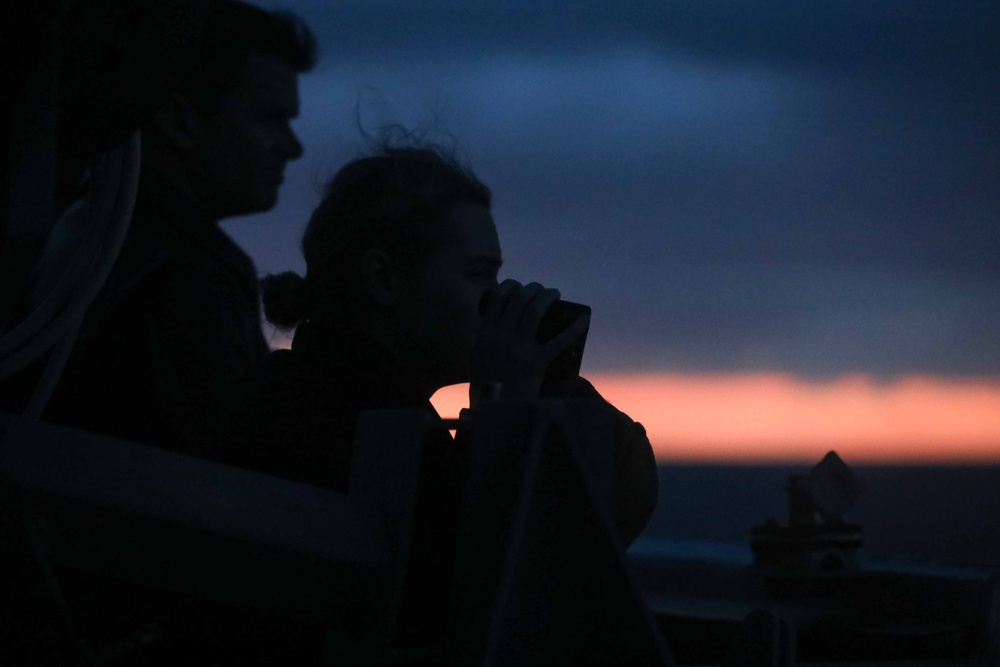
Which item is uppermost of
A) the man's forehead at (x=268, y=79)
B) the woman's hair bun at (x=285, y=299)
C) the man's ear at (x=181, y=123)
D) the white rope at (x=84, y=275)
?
the man's forehead at (x=268, y=79)

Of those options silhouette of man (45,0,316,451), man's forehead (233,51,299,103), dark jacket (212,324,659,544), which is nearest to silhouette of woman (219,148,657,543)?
dark jacket (212,324,659,544)

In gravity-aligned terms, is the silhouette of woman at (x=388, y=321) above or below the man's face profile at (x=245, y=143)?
below

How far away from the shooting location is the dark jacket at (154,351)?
134cm

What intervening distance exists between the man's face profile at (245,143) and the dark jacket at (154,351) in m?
0.23

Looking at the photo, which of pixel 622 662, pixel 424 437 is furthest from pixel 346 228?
pixel 622 662

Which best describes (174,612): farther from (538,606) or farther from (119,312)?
(119,312)

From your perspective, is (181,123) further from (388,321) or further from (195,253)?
(388,321)

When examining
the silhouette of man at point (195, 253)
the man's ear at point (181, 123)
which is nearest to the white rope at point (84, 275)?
the silhouette of man at point (195, 253)

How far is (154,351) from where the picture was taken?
1362 mm

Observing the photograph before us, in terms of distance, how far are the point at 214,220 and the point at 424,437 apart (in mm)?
1114

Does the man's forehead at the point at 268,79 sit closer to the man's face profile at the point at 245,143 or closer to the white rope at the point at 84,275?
the man's face profile at the point at 245,143

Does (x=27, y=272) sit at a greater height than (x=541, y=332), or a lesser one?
lesser

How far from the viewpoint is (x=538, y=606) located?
652 mm

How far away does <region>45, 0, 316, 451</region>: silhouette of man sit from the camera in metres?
1.35
